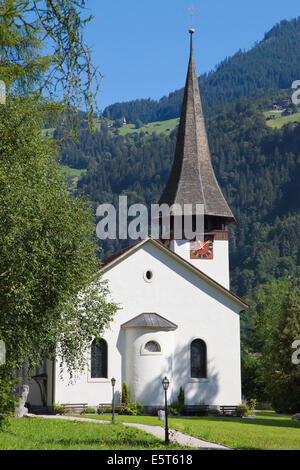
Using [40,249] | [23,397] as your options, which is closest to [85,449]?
[40,249]

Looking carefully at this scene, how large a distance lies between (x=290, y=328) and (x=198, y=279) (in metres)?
5.47

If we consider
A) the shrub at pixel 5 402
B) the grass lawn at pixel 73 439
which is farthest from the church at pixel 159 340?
the shrub at pixel 5 402

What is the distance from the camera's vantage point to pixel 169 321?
3506 cm

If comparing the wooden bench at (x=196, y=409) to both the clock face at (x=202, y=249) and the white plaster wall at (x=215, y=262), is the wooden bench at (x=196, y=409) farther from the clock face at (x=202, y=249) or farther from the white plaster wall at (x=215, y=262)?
the clock face at (x=202, y=249)

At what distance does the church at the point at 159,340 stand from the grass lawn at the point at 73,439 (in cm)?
1125

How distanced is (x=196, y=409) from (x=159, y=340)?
408 cm

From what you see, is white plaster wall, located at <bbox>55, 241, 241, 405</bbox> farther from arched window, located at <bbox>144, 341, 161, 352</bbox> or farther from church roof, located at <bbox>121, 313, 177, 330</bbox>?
arched window, located at <bbox>144, 341, 161, 352</bbox>

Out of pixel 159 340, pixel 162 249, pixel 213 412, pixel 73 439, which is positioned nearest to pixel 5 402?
pixel 73 439

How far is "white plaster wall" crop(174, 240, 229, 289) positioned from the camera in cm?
4084

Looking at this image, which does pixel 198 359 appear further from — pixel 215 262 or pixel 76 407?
pixel 215 262

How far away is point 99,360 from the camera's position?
33.6m

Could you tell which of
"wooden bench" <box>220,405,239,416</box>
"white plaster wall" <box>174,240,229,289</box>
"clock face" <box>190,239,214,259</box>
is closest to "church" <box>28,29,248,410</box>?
"wooden bench" <box>220,405,239,416</box>

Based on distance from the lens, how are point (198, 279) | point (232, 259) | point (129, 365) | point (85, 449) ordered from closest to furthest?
point (85, 449)
point (129, 365)
point (198, 279)
point (232, 259)

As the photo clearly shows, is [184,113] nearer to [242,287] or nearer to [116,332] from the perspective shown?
[116,332]
